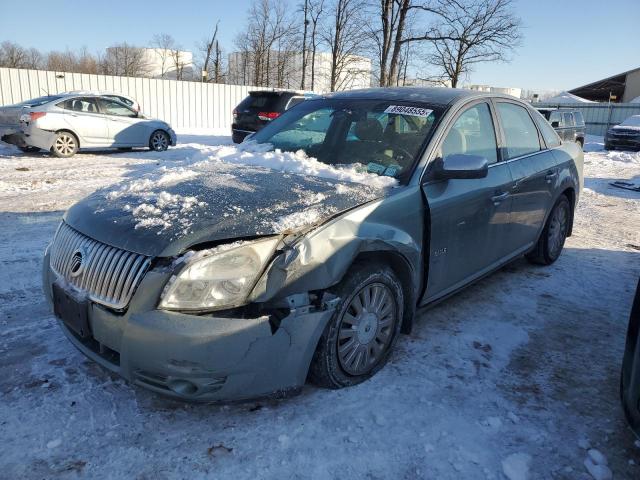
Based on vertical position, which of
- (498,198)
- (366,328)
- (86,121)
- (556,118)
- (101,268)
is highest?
(556,118)

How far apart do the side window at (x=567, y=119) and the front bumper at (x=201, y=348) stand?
16.4 meters

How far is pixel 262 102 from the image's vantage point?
13039mm

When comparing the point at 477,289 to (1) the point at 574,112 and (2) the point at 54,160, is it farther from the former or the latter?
(1) the point at 574,112

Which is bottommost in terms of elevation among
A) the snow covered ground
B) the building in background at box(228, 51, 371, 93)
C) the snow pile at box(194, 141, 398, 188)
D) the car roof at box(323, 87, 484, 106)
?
the snow covered ground

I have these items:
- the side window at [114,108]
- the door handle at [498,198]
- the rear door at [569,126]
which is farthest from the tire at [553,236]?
the rear door at [569,126]

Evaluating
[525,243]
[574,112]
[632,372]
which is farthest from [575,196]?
[574,112]

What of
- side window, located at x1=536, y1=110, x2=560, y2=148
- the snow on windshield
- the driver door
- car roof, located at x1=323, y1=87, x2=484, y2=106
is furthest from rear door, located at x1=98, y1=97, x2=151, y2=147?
the driver door

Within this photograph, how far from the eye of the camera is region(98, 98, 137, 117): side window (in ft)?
40.1

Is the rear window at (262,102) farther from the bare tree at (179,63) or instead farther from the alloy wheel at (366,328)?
the bare tree at (179,63)

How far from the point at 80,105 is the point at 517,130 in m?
10.7

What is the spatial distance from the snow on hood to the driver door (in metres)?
0.43

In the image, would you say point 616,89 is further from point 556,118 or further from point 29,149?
point 29,149

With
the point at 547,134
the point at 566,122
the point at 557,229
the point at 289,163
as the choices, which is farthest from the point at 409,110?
the point at 566,122

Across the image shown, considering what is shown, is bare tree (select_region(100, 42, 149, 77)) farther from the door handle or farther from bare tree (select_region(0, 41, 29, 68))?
the door handle
